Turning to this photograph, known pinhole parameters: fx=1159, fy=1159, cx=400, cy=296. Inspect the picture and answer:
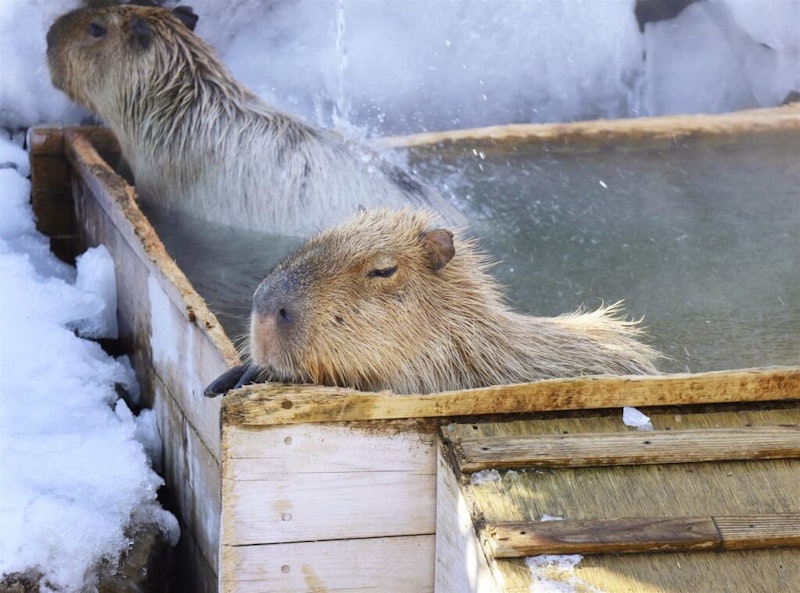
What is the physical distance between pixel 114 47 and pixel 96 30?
115 millimetres

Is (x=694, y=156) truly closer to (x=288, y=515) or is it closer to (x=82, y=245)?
(x=82, y=245)

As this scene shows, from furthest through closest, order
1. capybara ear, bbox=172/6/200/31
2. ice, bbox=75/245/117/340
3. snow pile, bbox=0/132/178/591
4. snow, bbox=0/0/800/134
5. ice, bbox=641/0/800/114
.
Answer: ice, bbox=641/0/800/114 < snow, bbox=0/0/800/134 < capybara ear, bbox=172/6/200/31 < ice, bbox=75/245/117/340 < snow pile, bbox=0/132/178/591

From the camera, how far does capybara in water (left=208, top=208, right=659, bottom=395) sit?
8.86 ft

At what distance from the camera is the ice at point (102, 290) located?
4664 millimetres

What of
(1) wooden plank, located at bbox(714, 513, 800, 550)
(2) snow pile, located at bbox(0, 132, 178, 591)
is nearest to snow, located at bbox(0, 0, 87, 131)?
(2) snow pile, located at bbox(0, 132, 178, 591)

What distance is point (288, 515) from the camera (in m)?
2.60

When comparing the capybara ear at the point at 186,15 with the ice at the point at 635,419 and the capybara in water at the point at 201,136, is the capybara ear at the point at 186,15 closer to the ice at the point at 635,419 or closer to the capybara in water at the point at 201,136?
the capybara in water at the point at 201,136

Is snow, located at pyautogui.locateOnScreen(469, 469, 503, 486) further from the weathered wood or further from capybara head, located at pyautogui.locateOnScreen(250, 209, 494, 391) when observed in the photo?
the weathered wood

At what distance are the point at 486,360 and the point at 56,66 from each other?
3.39m

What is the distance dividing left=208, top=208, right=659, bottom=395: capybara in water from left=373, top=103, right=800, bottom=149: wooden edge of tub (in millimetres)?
2825

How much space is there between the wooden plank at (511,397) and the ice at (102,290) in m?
2.27

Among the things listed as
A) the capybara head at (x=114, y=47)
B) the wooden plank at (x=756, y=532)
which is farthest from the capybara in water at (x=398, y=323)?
the capybara head at (x=114, y=47)

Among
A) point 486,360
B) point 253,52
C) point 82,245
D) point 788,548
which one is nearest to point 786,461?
point 788,548

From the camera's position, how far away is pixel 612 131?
619 cm
